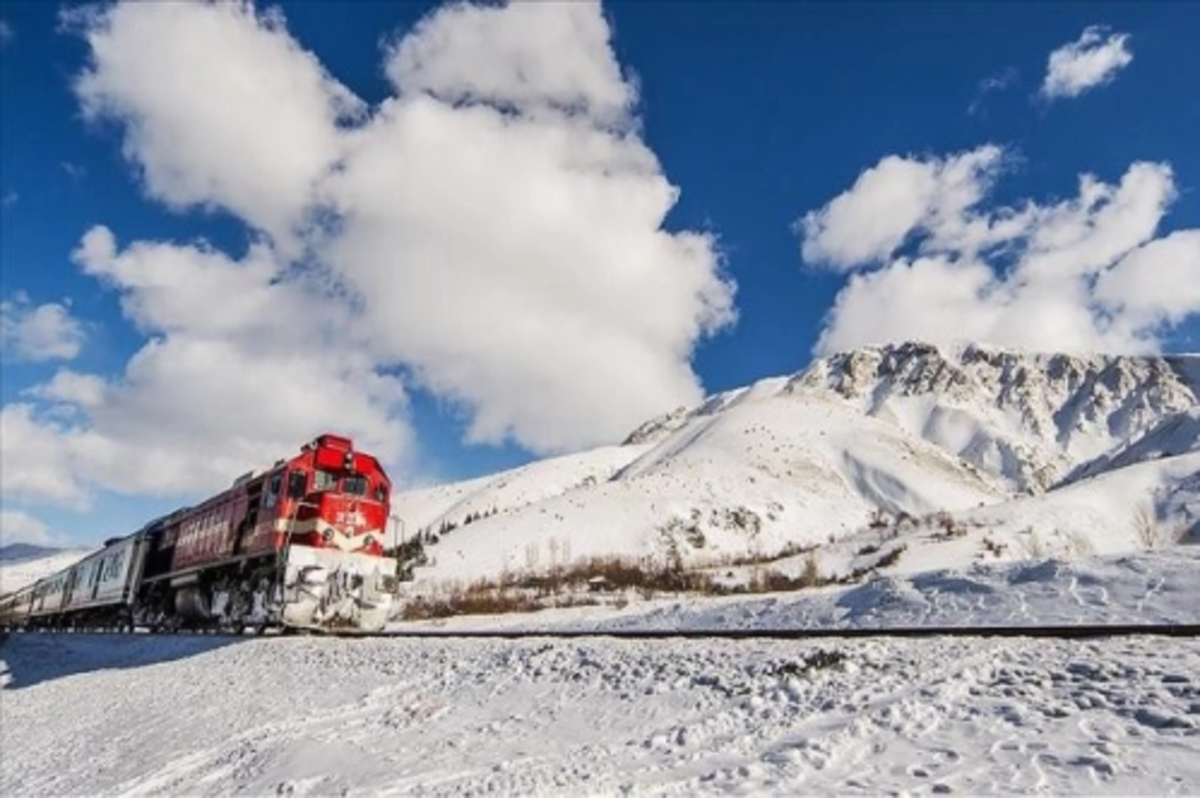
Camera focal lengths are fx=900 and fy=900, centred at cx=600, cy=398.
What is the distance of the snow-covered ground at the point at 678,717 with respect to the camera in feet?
19.9

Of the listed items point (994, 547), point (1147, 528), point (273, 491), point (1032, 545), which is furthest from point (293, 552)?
point (1147, 528)

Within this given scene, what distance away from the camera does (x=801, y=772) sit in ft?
20.4

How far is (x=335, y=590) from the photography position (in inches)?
773

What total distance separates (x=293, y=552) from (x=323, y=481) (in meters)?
2.39

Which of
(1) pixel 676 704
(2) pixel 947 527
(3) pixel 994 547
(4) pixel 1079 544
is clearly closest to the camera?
(1) pixel 676 704

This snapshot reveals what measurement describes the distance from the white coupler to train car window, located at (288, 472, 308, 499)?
1463 mm

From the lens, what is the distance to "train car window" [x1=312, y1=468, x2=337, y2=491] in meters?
20.9

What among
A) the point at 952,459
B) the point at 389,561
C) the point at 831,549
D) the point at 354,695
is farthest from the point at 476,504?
the point at 354,695

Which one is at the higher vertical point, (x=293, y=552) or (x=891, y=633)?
(x=293, y=552)

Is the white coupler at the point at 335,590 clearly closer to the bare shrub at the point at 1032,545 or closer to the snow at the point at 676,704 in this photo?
the snow at the point at 676,704

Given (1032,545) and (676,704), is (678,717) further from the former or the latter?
(1032,545)

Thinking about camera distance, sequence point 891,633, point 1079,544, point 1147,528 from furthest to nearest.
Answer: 1. point 1079,544
2. point 1147,528
3. point 891,633

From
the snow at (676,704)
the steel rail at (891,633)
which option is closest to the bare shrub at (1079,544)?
the snow at (676,704)

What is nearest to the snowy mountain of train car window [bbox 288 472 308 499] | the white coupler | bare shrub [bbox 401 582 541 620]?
bare shrub [bbox 401 582 541 620]
